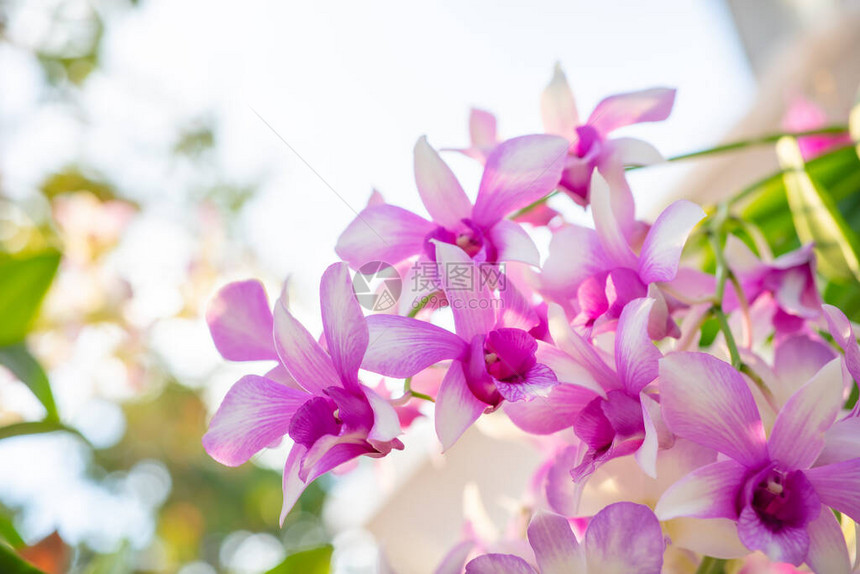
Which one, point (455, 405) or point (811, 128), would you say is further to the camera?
point (811, 128)

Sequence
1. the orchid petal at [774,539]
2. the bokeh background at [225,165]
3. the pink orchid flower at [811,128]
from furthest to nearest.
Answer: the pink orchid flower at [811,128] < the bokeh background at [225,165] < the orchid petal at [774,539]

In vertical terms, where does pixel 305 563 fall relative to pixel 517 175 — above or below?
below

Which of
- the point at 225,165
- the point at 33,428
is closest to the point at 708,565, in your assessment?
the point at 33,428

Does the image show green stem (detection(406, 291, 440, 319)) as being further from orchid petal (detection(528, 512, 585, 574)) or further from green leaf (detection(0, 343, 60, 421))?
green leaf (detection(0, 343, 60, 421))

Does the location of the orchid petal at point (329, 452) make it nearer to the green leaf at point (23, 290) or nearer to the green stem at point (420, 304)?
the green stem at point (420, 304)

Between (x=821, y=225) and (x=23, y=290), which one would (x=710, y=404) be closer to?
(x=821, y=225)

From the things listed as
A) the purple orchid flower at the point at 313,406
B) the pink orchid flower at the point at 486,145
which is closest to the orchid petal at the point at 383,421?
the purple orchid flower at the point at 313,406

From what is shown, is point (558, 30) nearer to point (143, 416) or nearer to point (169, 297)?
point (169, 297)

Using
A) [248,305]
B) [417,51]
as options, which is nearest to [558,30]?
[417,51]
